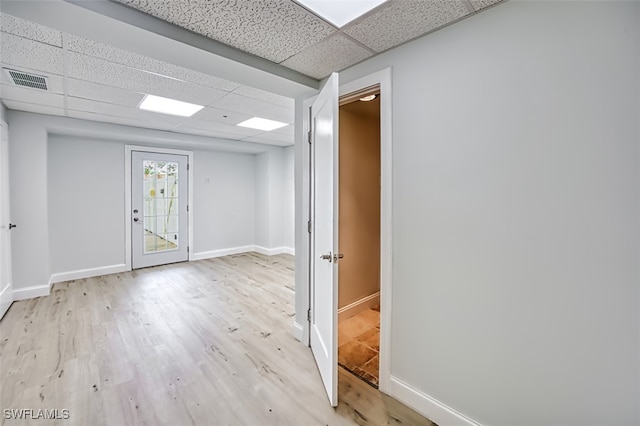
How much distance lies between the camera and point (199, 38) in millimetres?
1715

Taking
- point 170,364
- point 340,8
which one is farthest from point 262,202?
point 340,8

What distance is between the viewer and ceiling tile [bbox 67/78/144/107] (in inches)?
104

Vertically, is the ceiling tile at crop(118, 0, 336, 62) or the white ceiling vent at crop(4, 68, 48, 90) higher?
the white ceiling vent at crop(4, 68, 48, 90)

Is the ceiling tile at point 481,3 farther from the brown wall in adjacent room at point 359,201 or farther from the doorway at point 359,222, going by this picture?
the brown wall in adjacent room at point 359,201

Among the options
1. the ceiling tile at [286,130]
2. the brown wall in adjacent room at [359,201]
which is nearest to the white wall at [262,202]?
the ceiling tile at [286,130]

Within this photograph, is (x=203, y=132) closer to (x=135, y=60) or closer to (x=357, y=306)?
(x=135, y=60)

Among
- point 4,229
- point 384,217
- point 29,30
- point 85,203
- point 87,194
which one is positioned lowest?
point 4,229

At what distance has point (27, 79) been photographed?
8.16 feet

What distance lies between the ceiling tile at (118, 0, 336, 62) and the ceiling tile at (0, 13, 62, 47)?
796 millimetres

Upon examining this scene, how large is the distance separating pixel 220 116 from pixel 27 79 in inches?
71.5

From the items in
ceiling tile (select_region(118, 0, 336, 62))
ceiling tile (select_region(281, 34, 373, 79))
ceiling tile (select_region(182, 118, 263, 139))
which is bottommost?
ceiling tile (select_region(118, 0, 336, 62))

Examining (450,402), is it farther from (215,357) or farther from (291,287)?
(291,287)

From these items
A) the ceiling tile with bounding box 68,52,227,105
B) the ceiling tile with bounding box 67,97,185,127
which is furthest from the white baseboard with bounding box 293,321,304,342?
the ceiling tile with bounding box 67,97,185,127

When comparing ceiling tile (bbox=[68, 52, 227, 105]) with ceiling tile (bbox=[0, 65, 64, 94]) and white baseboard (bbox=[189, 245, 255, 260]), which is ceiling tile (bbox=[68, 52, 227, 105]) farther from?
white baseboard (bbox=[189, 245, 255, 260])
